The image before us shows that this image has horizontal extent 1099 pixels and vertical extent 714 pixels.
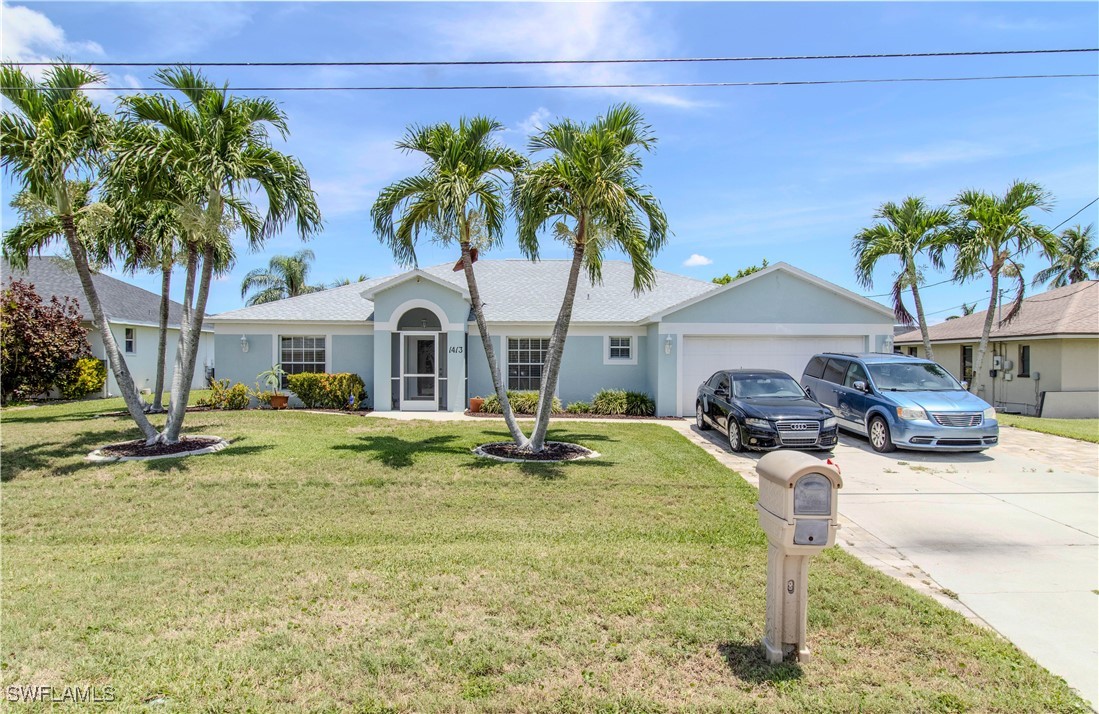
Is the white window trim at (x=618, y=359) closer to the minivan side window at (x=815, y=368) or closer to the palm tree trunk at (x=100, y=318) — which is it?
the minivan side window at (x=815, y=368)

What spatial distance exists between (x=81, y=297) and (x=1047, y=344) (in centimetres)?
3453

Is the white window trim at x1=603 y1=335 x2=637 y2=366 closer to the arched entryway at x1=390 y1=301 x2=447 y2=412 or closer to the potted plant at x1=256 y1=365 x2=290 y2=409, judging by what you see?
the arched entryway at x1=390 y1=301 x2=447 y2=412

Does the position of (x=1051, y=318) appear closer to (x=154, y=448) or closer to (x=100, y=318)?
(x=154, y=448)

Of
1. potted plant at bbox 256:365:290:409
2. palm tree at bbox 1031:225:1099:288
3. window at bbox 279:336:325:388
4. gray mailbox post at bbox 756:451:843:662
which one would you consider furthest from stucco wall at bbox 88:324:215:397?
palm tree at bbox 1031:225:1099:288

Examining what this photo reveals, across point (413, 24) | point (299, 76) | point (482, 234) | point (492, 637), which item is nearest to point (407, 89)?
point (413, 24)

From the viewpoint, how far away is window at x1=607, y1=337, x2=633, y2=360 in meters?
18.5

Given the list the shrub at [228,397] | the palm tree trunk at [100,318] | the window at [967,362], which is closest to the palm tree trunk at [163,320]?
the shrub at [228,397]

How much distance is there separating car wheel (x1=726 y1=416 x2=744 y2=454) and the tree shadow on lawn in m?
7.85

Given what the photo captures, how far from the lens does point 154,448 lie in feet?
34.0

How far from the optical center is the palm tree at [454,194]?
9.97 m

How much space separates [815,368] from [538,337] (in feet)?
25.9

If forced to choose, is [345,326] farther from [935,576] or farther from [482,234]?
[935,576]

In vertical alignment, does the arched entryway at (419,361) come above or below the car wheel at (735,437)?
above

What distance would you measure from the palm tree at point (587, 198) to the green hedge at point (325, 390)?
29.6 ft
